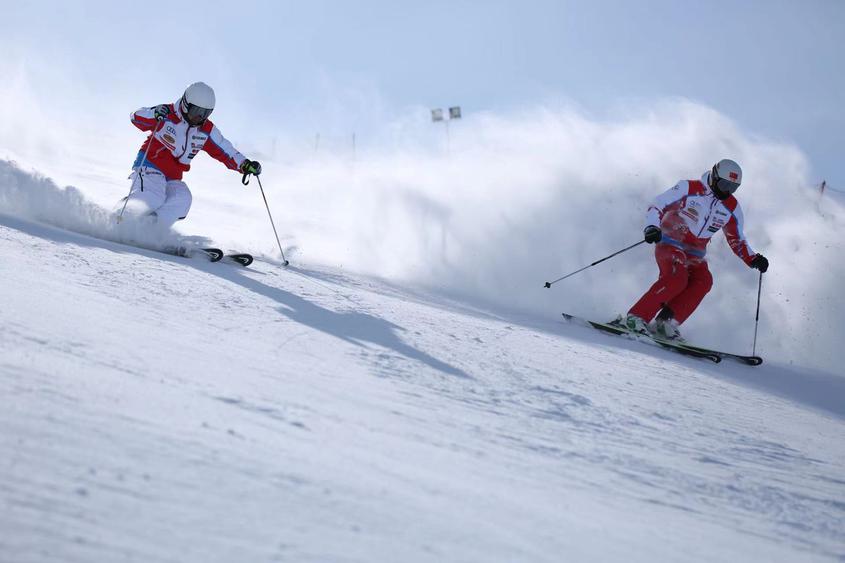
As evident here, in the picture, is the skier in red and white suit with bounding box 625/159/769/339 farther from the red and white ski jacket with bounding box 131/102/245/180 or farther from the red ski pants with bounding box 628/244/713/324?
the red and white ski jacket with bounding box 131/102/245/180

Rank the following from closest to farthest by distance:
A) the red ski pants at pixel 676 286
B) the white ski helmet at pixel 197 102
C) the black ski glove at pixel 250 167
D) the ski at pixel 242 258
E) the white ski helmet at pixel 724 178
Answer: the ski at pixel 242 258 < the red ski pants at pixel 676 286 < the white ski helmet at pixel 197 102 < the white ski helmet at pixel 724 178 < the black ski glove at pixel 250 167

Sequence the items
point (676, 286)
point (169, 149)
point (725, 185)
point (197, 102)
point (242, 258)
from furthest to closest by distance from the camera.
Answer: point (169, 149)
point (725, 185)
point (197, 102)
point (676, 286)
point (242, 258)

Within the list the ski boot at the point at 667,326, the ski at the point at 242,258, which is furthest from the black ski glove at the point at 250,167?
the ski boot at the point at 667,326

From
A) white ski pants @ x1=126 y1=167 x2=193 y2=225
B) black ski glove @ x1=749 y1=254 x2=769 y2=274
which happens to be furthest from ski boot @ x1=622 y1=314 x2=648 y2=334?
white ski pants @ x1=126 y1=167 x2=193 y2=225

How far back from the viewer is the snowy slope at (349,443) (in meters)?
1.91

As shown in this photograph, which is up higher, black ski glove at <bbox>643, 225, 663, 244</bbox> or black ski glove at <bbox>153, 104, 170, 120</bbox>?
black ski glove at <bbox>153, 104, 170, 120</bbox>

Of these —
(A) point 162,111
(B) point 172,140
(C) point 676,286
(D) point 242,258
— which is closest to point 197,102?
(A) point 162,111

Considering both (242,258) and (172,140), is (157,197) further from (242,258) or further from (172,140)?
(242,258)

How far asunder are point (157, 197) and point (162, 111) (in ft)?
2.70

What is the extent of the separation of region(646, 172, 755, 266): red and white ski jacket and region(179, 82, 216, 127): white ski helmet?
4.40 metres

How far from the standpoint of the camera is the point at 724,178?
24.6ft

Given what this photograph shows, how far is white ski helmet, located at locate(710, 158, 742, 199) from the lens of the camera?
295 inches

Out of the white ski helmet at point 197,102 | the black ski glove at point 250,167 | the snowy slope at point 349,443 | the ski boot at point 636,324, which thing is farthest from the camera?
the black ski glove at point 250,167

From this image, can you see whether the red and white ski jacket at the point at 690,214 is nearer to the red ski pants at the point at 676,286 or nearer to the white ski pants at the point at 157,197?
the red ski pants at the point at 676,286
